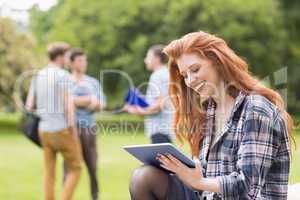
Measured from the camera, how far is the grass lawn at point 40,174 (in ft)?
23.7

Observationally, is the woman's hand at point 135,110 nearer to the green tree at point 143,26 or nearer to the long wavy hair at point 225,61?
the long wavy hair at point 225,61

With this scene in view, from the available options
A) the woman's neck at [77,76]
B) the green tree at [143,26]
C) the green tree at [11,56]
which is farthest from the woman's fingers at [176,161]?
the green tree at [143,26]

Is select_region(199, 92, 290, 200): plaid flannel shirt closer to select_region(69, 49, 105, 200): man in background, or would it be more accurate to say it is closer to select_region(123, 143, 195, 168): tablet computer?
select_region(123, 143, 195, 168): tablet computer

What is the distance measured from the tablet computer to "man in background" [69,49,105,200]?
3.50 meters

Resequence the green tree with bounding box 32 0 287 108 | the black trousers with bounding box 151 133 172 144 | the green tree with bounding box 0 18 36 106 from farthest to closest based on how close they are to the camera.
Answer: the green tree with bounding box 32 0 287 108
the green tree with bounding box 0 18 36 106
the black trousers with bounding box 151 133 172 144

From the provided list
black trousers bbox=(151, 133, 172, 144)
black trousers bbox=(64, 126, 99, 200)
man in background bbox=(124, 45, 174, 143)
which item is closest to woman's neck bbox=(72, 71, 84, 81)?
black trousers bbox=(64, 126, 99, 200)

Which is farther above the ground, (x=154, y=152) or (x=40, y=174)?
(x=154, y=152)

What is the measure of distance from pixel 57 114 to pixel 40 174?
3692mm

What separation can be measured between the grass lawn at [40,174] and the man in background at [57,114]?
923 millimetres

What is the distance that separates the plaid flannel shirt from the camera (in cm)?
279

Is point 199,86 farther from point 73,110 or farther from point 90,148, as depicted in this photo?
point 90,148

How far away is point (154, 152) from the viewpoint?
9.59ft

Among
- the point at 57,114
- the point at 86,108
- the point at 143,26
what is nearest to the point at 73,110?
the point at 57,114

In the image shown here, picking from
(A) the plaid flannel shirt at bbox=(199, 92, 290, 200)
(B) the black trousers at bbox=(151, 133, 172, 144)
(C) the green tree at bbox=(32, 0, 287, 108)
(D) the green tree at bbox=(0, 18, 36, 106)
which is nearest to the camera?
(A) the plaid flannel shirt at bbox=(199, 92, 290, 200)
